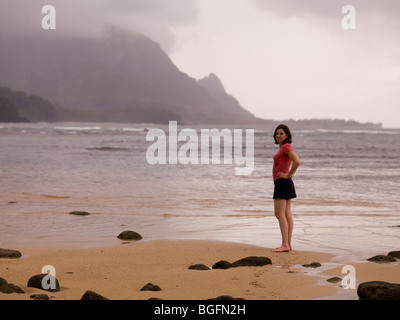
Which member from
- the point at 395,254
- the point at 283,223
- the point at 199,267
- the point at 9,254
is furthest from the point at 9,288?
the point at 395,254

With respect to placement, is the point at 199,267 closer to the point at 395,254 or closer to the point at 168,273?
the point at 168,273

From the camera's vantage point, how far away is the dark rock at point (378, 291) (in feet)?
17.8

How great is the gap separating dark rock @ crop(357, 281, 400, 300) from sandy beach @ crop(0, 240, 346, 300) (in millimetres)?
445

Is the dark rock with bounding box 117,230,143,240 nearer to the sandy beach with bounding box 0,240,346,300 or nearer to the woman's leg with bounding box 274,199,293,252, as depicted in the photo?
the sandy beach with bounding box 0,240,346,300

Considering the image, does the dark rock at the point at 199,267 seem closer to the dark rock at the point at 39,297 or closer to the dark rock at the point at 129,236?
the dark rock at the point at 39,297

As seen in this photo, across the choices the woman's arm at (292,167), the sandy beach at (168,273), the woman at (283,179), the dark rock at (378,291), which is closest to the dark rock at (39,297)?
the sandy beach at (168,273)

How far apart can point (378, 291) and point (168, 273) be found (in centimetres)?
258

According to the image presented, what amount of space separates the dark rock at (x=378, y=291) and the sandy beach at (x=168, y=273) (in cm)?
44

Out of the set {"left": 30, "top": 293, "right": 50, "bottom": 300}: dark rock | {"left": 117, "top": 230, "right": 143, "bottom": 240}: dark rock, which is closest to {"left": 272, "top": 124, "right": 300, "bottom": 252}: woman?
{"left": 117, "top": 230, "right": 143, "bottom": 240}: dark rock

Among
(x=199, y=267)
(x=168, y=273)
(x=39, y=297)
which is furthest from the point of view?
(x=199, y=267)

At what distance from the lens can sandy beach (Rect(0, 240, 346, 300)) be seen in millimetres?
6059

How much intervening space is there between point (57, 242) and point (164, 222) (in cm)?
280

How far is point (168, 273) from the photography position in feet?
23.1
